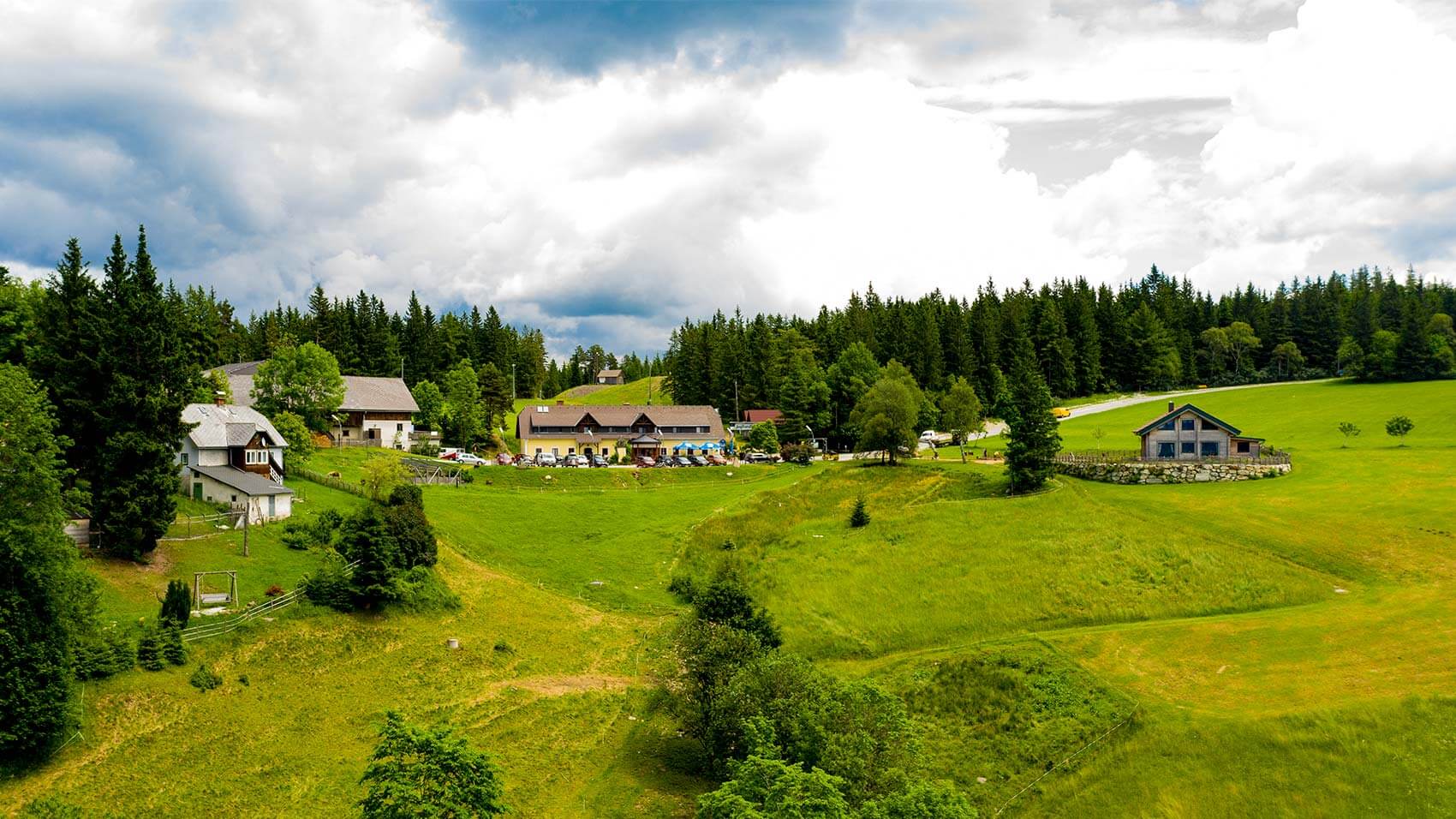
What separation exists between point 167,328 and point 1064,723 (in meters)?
50.1

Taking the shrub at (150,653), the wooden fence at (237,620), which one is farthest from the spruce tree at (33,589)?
the wooden fence at (237,620)

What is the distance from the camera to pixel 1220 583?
48.1 metres

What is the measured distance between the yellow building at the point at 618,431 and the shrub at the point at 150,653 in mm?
68350

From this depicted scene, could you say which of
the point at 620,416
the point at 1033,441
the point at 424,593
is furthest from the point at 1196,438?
the point at 620,416

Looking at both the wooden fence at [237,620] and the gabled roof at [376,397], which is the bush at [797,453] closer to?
the gabled roof at [376,397]

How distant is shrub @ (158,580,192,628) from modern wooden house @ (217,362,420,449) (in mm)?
58285

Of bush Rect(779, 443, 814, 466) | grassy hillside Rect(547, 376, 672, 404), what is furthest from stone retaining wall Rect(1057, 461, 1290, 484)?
grassy hillside Rect(547, 376, 672, 404)

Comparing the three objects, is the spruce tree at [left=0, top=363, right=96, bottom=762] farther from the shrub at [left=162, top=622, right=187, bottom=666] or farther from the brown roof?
the brown roof

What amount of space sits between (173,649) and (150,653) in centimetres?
81

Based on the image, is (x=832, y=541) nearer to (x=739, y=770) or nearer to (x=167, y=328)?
(x=739, y=770)

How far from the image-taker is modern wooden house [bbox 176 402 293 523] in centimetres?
5425

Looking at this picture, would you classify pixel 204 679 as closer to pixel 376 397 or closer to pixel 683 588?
pixel 683 588

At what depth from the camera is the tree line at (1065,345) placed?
12481 centimetres

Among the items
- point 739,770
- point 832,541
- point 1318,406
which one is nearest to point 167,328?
point 739,770
